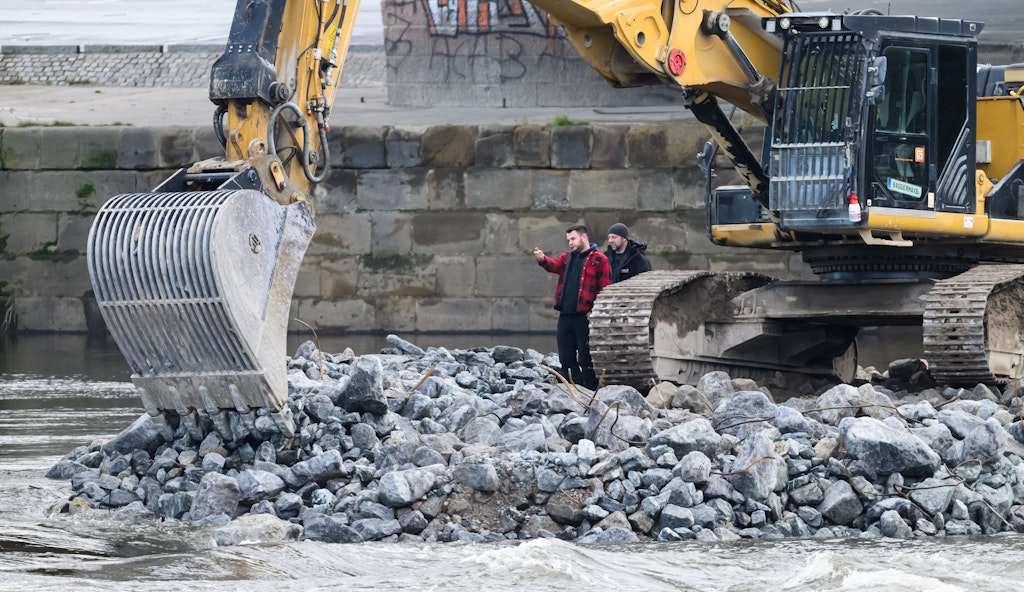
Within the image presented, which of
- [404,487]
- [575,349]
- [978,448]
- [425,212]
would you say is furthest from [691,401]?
[425,212]

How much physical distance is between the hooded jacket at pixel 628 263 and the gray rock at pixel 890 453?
4365 millimetres

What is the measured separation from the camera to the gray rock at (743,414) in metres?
9.39

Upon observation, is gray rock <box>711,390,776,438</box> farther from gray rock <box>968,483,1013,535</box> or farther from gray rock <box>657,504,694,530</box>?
gray rock <box>968,483,1013,535</box>

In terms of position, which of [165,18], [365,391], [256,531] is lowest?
[256,531]

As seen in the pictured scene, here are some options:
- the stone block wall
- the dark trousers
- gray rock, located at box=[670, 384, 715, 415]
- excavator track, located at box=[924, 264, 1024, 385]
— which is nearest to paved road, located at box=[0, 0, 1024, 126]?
the stone block wall

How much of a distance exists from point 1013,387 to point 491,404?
3.65 metres

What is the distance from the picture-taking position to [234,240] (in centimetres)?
850

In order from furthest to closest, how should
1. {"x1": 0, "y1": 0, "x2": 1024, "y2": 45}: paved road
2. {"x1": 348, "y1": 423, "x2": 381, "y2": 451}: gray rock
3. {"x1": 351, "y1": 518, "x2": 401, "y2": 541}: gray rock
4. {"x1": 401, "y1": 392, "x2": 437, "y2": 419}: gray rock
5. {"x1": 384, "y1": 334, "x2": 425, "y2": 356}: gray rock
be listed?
{"x1": 0, "y1": 0, "x2": 1024, "y2": 45}: paved road < {"x1": 384, "y1": 334, "x2": 425, "y2": 356}: gray rock < {"x1": 401, "y1": 392, "x2": 437, "y2": 419}: gray rock < {"x1": 348, "y1": 423, "x2": 381, "y2": 451}: gray rock < {"x1": 351, "y1": 518, "x2": 401, "y2": 541}: gray rock

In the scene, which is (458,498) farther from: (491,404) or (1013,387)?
(1013,387)

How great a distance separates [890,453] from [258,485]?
11.1ft

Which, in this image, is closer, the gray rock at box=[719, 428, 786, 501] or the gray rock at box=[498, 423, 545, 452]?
the gray rock at box=[719, 428, 786, 501]

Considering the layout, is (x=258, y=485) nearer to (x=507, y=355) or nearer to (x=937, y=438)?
(x=937, y=438)

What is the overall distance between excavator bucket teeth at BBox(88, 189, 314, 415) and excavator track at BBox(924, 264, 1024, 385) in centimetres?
468

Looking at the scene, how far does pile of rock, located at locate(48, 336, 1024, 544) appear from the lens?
8.31 m
